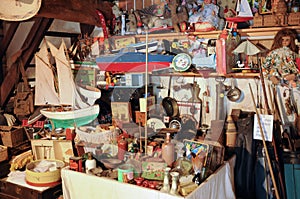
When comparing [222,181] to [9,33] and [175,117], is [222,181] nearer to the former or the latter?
[175,117]

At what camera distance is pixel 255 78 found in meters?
2.52

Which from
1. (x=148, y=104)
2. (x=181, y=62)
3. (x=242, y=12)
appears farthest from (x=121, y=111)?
(x=242, y=12)

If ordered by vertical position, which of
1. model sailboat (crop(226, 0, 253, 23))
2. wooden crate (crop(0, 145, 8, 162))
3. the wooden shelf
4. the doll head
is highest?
model sailboat (crop(226, 0, 253, 23))

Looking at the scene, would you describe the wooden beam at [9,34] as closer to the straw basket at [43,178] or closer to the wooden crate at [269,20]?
the straw basket at [43,178]

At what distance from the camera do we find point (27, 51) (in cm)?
302

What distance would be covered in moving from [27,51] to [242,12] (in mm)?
2087

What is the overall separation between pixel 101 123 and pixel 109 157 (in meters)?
0.64

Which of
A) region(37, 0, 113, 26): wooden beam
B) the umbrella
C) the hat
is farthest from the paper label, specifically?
the hat

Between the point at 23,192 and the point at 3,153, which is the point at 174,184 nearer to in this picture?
the point at 23,192

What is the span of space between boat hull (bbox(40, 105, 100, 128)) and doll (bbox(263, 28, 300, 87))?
5.18 ft

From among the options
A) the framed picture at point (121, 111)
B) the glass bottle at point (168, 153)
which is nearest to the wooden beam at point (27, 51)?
the framed picture at point (121, 111)

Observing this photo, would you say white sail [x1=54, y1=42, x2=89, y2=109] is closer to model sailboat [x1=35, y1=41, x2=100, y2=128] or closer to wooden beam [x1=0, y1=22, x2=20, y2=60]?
model sailboat [x1=35, y1=41, x2=100, y2=128]

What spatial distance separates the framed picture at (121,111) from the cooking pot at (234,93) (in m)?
0.91

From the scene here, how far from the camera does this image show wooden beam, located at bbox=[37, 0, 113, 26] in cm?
237
